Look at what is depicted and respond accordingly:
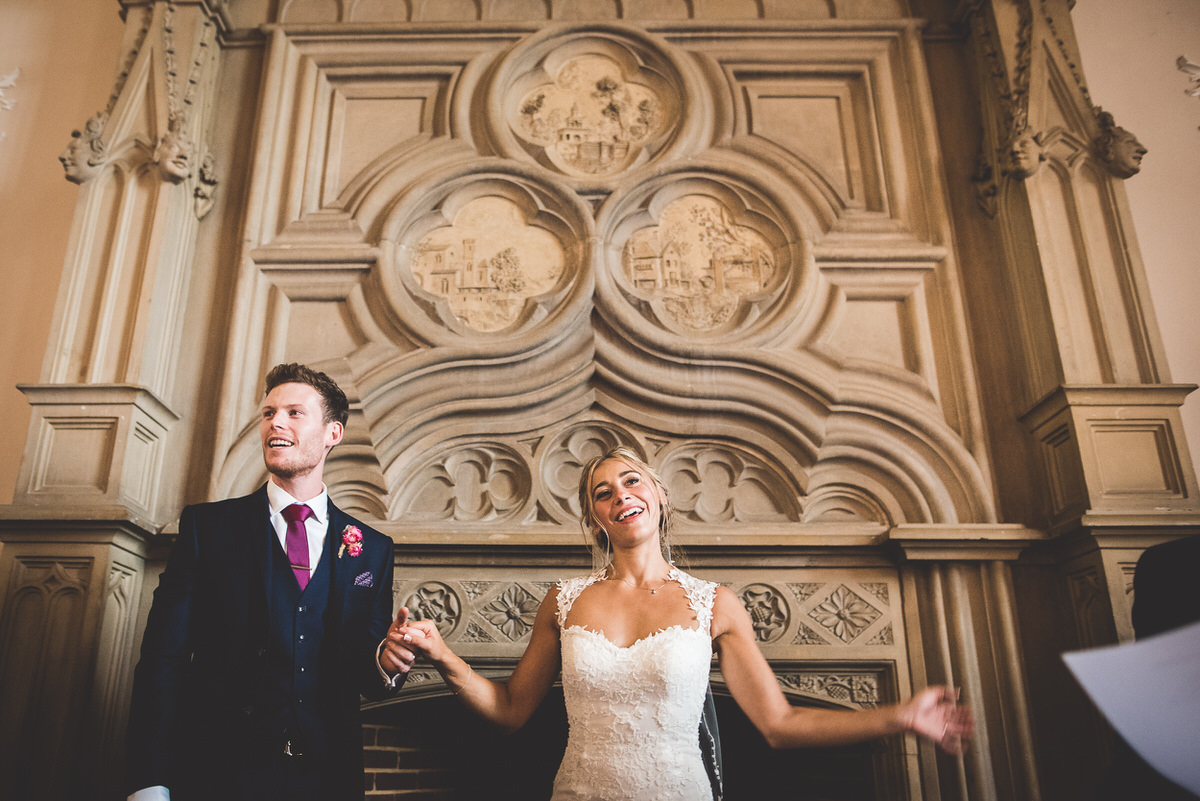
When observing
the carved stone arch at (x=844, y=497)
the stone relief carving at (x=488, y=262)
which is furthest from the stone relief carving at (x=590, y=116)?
the carved stone arch at (x=844, y=497)

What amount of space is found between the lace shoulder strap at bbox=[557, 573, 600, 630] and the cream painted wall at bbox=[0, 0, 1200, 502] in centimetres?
240

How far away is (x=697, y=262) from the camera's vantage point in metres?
3.67

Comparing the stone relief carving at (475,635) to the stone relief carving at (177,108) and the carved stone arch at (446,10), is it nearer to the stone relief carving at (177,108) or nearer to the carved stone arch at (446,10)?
the stone relief carving at (177,108)

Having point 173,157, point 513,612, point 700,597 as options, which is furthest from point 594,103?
point 700,597

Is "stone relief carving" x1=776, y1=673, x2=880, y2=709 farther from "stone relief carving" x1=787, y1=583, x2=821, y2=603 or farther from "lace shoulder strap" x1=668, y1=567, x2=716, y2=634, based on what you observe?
"lace shoulder strap" x1=668, y1=567, x2=716, y2=634

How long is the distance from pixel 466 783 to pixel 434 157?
2594 millimetres

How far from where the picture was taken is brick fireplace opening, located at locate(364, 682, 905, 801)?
3.14m

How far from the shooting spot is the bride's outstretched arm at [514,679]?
212cm

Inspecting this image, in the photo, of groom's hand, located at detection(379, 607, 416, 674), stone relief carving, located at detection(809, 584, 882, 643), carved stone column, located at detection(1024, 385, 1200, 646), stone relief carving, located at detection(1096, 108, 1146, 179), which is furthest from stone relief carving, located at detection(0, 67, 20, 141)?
stone relief carving, located at detection(1096, 108, 1146, 179)

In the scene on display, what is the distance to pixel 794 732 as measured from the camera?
2.12 m

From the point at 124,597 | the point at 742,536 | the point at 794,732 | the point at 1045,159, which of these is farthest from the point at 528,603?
the point at 1045,159

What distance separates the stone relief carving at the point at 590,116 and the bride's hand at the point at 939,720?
2611 millimetres

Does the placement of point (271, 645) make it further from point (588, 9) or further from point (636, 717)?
point (588, 9)

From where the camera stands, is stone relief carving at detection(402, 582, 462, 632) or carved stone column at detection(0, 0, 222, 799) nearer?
carved stone column at detection(0, 0, 222, 799)
